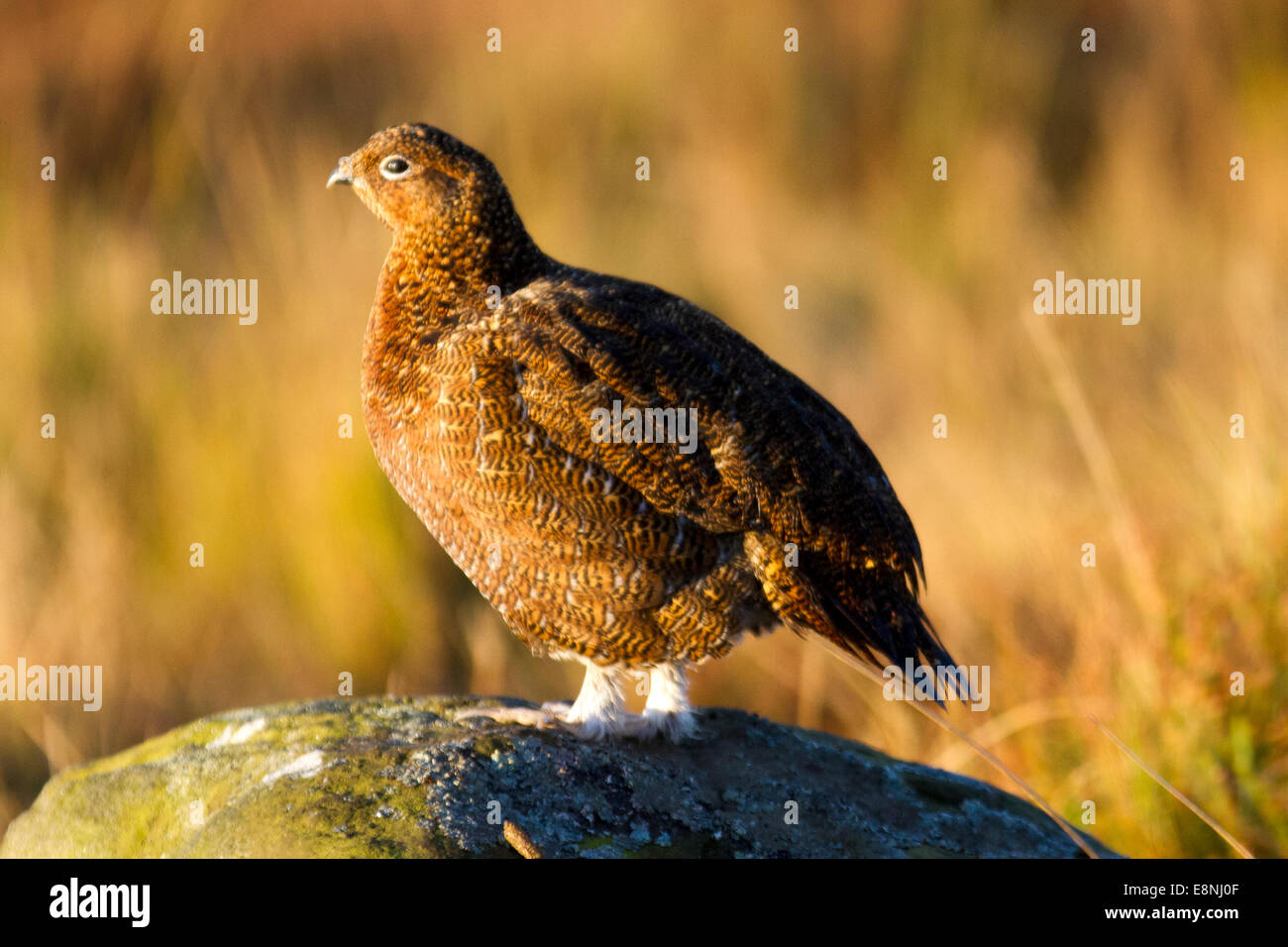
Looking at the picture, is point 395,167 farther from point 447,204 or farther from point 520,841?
point 520,841

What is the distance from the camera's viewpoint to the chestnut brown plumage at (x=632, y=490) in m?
3.81

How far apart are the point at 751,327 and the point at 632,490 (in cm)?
636

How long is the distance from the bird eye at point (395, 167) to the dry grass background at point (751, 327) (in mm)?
2860

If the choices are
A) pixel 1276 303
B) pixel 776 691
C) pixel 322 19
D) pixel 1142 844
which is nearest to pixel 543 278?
pixel 1142 844

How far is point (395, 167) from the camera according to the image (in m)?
4.39

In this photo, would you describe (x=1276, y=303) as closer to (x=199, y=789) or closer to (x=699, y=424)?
(x=699, y=424)

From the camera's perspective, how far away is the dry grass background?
5578 mm

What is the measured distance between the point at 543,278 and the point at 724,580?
1.15 m

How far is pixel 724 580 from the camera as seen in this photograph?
3.86 metres
